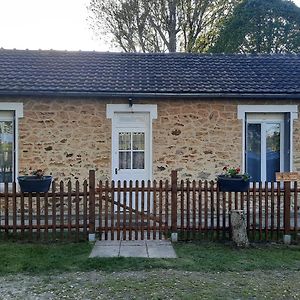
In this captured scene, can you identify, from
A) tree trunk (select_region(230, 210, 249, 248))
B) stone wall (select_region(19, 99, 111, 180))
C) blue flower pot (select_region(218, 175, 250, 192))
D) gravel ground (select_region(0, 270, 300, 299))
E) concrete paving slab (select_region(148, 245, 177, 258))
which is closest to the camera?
gravel ground (select_region(0, 270, 300, 299))

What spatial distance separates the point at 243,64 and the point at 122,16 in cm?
1263

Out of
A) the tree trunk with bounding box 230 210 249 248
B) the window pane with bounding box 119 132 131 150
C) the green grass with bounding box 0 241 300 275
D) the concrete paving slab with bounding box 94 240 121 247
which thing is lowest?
the green grass with bounding box 0 241 300 275

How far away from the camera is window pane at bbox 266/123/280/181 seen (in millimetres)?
10008

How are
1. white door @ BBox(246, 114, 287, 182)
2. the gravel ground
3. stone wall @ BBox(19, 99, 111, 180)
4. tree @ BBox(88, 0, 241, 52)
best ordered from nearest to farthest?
the gravel ground → stone wall @ BBox(19, 99, 111, 180) → white door @ BBox(246, 114, 287, 182) → tree @ BBox(88, 0, 241, 52)

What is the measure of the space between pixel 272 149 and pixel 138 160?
11.7 ft

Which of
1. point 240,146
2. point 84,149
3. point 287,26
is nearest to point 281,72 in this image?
point 240,146

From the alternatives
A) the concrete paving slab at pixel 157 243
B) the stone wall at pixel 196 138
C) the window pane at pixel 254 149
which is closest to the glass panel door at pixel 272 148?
the window pane at pixel 254 149

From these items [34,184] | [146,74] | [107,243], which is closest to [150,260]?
[107,243]

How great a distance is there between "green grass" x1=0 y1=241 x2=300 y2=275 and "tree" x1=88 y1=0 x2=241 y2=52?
17.3 m

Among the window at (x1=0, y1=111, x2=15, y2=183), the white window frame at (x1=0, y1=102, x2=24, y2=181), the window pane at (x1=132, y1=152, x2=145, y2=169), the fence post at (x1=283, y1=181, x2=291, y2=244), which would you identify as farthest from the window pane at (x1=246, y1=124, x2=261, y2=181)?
the window at (x1=0, y1=111, x2=15, y2=183)

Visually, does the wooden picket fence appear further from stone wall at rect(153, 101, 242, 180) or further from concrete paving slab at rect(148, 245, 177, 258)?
stone wall at rect(153, 101, 242, 180)

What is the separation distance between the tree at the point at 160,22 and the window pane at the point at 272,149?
43.8 ft

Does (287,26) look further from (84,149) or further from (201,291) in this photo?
(201,291)

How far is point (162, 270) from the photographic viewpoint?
5.55 metres
